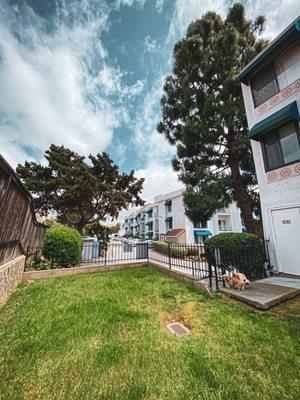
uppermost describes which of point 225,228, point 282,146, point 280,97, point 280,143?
point 280,97

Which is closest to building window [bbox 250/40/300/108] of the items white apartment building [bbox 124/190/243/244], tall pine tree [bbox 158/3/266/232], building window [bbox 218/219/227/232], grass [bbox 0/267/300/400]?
tall pine tree [bbox 158/3/266/232]

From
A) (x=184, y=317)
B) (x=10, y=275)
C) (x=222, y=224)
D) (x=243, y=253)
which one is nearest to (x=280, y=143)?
(x=243, y=253)

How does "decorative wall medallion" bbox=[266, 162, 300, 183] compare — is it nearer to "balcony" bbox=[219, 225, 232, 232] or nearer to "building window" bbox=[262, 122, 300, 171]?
"building window" bbox=[262, 122, 300, 171]

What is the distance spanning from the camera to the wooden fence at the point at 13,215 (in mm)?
4707

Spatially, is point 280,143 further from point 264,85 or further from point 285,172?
point 264,85

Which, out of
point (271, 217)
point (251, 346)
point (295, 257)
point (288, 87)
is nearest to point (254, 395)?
point (251, 346)

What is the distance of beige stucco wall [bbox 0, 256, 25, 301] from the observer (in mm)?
4984

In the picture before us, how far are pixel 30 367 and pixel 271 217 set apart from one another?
9.03 m

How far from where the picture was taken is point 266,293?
5.00m

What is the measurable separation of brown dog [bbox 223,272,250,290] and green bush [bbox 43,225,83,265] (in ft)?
25.6

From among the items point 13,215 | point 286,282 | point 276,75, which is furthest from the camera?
point 276,75

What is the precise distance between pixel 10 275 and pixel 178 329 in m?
5.57

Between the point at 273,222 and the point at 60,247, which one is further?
the point at 60,247

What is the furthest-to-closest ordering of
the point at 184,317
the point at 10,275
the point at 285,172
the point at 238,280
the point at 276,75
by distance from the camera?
the point at 276,75 < the point at 285,172 < the point at 10,275 < the point at 238,280 < the point at 184,317
